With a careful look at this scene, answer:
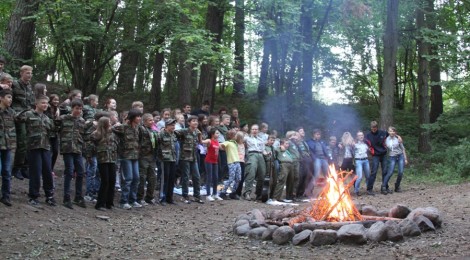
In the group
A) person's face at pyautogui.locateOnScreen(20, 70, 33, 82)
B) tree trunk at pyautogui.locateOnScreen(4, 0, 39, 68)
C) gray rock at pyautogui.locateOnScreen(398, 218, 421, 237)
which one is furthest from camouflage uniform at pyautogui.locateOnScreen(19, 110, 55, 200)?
gray rock at pyautogui.locateOnScreen(398, 218, 421, 237)

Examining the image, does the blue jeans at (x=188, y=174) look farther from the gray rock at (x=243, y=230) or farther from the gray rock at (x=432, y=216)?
the gray rock at (x=432, y=216)

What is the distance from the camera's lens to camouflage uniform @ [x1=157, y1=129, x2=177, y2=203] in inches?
407

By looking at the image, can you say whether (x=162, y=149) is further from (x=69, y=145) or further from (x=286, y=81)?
(x=286, y=81)

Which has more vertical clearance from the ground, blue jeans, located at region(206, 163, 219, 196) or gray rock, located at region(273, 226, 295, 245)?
blue jeans, located at region(206, 163, 219, 196)

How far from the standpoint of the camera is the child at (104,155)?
8891 millimetres

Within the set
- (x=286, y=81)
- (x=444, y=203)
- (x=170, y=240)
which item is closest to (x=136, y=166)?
(x=170, y=240)

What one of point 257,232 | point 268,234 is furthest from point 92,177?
point 268,234

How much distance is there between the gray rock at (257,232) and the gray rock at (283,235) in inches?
13.1

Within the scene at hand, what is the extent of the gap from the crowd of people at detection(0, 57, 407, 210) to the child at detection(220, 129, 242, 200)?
0.08 feet

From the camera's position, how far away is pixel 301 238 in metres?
6.69

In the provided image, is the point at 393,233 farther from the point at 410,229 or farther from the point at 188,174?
the point at 188,174

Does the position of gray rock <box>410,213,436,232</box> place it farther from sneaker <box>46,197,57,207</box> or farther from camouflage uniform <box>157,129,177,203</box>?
sneaker <box>46,197,57,207</box>

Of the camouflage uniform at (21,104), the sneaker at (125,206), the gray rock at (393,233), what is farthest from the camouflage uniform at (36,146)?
the gray rock at (393,233)

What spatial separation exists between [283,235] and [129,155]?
384 cm
